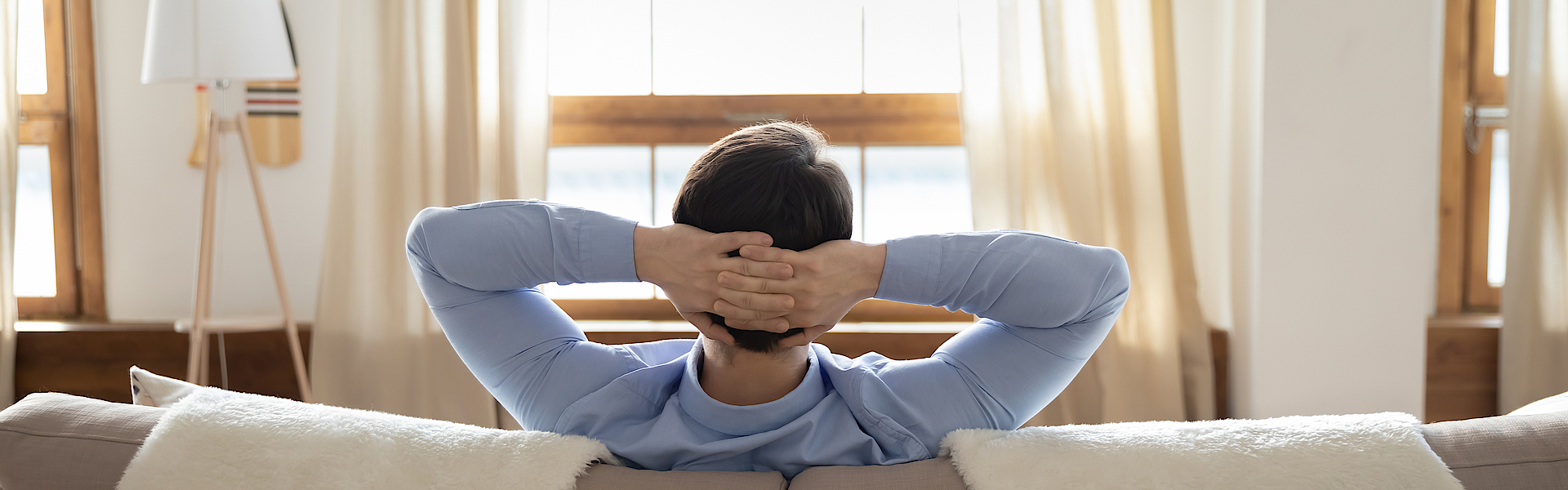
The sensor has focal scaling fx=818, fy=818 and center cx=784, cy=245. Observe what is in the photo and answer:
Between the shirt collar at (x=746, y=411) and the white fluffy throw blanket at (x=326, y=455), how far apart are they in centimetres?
14

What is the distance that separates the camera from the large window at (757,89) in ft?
9.18

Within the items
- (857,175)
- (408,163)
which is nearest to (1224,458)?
(857,175)

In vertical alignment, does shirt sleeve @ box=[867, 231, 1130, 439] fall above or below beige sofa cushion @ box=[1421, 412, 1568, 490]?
above

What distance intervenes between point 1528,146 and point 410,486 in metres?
3.09

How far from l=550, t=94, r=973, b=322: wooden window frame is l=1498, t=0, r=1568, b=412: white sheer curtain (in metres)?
1.64

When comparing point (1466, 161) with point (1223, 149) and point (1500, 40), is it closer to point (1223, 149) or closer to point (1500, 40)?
point (1500, 40)

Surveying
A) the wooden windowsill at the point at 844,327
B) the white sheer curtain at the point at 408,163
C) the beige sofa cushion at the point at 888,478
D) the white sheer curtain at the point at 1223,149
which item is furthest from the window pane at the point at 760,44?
the beige sofa cushion at the point at 888,478

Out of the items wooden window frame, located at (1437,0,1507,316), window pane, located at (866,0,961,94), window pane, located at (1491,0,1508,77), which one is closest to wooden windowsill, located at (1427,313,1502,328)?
wooden window frame, located at (1437,0,1507,316)

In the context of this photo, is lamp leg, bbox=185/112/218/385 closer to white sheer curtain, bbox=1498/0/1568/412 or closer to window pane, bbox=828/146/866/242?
window pane, bbox=828/146/866/242

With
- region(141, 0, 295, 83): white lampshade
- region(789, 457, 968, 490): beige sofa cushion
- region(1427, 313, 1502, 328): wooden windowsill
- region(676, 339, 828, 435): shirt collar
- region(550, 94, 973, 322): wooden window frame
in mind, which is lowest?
region(1427, 313, 1502, 328): wooden windowsill

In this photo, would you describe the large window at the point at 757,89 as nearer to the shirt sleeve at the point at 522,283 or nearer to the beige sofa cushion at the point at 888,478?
the shirt sleeve at the point at 522,283

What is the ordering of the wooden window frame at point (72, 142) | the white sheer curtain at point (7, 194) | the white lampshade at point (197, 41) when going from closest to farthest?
the white lampshade at point (197, 41)
the white sheer curtain at point (7, 194)
the wooden window frame at point (72, 142)

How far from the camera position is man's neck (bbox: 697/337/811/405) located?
0.82m

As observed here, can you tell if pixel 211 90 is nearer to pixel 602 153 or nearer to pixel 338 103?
pixel 338 103
